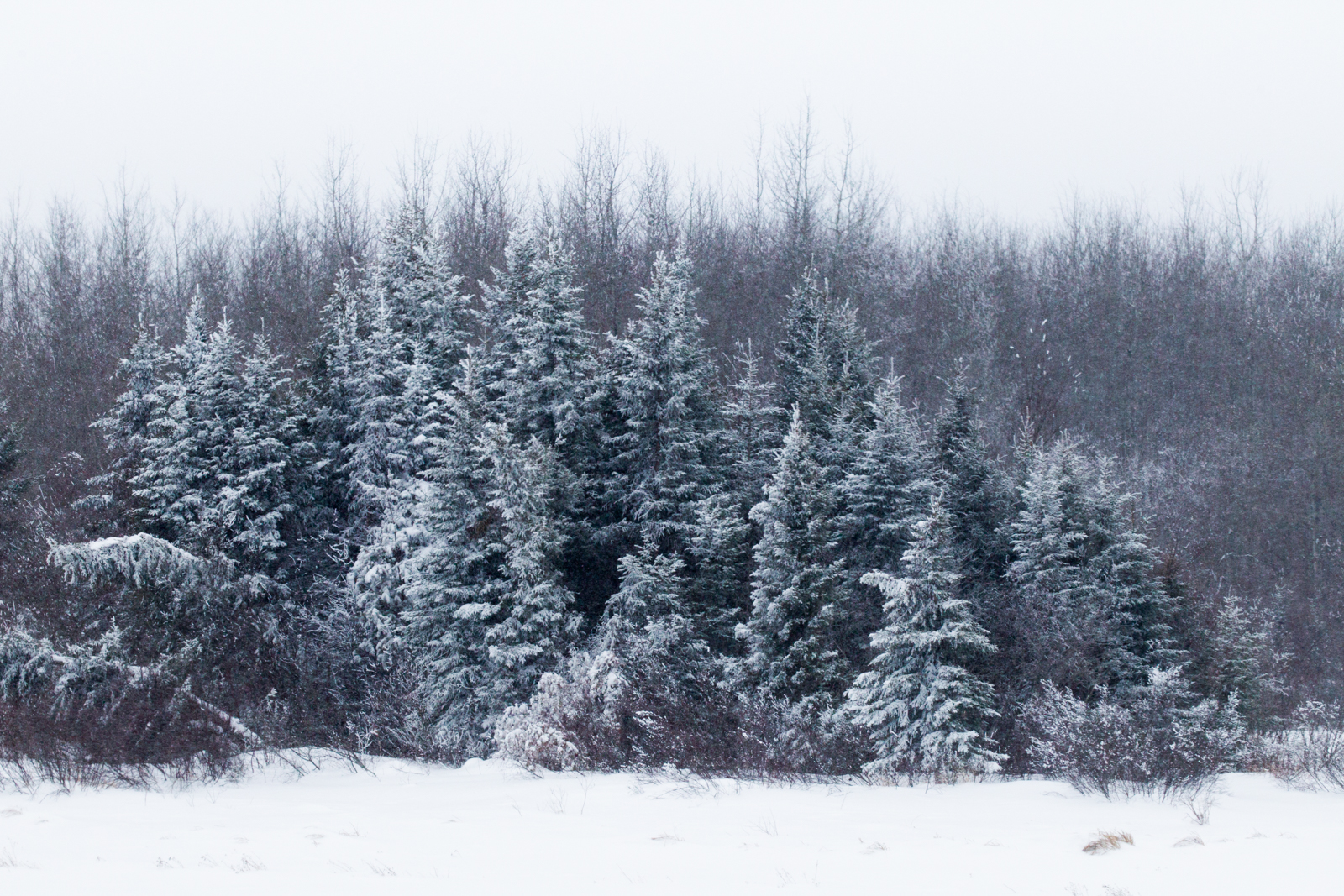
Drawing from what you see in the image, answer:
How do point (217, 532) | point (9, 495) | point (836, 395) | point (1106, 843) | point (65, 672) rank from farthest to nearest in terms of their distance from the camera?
point (836, 395), point (9, 495), point (217, 532), point (65, 672), point (1106, 843)

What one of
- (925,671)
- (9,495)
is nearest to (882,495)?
(925,671)

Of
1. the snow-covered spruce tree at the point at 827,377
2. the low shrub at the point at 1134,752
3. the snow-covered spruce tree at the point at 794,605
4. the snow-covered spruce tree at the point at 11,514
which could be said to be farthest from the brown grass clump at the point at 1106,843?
the snow-covered spruce tree at the point at 11,514

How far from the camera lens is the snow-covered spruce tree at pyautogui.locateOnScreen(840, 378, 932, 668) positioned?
23844 millimetres

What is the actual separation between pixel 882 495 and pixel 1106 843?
16.7 meters

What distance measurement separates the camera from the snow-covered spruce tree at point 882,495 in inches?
939

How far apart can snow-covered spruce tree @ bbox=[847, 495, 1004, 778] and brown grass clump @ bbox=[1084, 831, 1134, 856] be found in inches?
366

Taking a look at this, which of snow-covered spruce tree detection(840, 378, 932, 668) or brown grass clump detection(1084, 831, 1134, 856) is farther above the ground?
snow-covered spruce tree detection(840, 378, 932, 668)

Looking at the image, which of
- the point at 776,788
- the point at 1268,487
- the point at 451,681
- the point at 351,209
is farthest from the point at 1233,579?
the point at 351,209

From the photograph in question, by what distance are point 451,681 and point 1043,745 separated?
14.1m

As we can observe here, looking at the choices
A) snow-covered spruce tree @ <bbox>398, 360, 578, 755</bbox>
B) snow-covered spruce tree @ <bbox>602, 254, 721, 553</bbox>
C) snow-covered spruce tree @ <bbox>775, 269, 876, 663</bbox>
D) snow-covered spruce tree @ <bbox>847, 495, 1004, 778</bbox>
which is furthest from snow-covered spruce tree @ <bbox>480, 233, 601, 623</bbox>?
snow-covered spruce tree @ <bbox>847, 495, 1004, 778</bbox>

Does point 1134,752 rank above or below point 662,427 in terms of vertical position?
below

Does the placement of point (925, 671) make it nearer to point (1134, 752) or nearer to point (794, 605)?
point (794, 605)

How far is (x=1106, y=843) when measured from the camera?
7516 millimetres

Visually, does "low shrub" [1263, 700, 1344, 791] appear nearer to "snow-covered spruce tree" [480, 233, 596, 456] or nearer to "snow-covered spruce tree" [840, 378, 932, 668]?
"snow-covered spruce tree" [840, 378, 932, 668]
